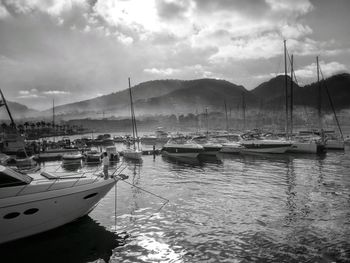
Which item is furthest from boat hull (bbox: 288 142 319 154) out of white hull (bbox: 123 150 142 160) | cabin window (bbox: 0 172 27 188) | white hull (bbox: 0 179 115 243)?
cabin window (bbox: 0 172 27 188)

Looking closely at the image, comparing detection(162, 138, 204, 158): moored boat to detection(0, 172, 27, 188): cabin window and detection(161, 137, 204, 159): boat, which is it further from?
detection(0, 172, 27, 188): cabin window

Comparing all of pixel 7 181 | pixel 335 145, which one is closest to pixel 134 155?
pixel 7 181

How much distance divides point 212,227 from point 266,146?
40315 millimetres

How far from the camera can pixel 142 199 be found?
22500 millimetres

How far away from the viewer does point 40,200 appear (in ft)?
44.4

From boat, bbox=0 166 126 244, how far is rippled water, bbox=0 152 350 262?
0.85 m

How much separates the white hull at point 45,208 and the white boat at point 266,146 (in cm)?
4257

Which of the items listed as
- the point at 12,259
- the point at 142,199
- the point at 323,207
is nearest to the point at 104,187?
the point at 12,259

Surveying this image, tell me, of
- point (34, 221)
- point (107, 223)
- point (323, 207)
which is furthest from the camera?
point (323, 207)

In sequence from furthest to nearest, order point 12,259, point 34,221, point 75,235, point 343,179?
point 343,179
point 75,235
point 34,221
point 12,259

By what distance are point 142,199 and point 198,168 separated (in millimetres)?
16732

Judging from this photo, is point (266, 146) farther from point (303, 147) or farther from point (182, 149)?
point (182, 149)

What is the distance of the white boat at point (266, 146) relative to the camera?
52.3 metres

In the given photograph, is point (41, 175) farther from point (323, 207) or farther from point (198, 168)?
point (198, 168)
